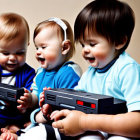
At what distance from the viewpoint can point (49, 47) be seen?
996mm

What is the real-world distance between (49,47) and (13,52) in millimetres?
219

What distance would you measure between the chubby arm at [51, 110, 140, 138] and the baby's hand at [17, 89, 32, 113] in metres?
0.32

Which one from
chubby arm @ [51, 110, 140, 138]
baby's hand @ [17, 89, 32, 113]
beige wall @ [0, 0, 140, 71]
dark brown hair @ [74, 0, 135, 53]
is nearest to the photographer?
chubby arm @ [51, 110, 140, 138]

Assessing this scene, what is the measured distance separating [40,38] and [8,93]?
0.26 meters

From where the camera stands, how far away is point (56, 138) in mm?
729

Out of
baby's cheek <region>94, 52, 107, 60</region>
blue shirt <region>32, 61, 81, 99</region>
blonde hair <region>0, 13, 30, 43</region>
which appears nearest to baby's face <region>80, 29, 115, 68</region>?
baby's cheek <region>94, 52, 107, 60</region>

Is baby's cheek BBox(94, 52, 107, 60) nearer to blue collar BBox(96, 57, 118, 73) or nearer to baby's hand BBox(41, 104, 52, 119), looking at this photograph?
blue collar BBox(96, 57, 118, 73)

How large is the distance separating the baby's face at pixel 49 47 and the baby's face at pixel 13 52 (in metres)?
0.15

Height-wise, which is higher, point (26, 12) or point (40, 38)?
point (26, 12)

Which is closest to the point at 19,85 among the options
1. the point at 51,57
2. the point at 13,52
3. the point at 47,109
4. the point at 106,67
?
the point at 13,52

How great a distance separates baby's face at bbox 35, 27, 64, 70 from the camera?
997 mm

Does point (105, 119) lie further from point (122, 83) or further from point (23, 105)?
point (23, 105)

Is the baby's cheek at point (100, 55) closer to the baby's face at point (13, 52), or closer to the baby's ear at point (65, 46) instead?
the baby's ear at point (65, 46)

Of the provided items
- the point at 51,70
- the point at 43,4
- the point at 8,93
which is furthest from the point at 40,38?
the point at 43,4
